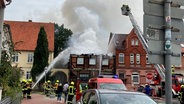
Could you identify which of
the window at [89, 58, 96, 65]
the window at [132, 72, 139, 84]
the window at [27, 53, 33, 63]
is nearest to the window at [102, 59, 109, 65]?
the window at [89, 58, 96, 65]

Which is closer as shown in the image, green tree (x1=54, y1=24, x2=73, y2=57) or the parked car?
the parked car

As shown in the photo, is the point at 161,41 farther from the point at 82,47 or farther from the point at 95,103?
the point at 82,47

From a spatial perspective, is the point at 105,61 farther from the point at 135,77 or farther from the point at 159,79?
the point at 159,79

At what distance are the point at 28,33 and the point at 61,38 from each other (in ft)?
38.8

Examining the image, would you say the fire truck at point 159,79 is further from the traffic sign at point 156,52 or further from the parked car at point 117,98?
the traffic sign at point 156,52

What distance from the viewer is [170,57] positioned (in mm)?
5953

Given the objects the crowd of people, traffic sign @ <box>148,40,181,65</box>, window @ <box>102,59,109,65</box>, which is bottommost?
the crowd of people

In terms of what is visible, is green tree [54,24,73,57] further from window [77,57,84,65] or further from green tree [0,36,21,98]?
green tree [0,36,21,98]

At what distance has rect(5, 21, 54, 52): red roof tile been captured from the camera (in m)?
58.4

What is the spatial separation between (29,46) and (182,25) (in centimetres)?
5346

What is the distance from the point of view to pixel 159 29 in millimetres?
6129

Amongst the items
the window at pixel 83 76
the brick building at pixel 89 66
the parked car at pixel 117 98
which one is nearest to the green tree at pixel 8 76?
the parked car at pixel 117 98

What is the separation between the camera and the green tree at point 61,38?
69500 mm

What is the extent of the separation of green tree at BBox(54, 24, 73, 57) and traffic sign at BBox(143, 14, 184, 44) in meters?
62.8
